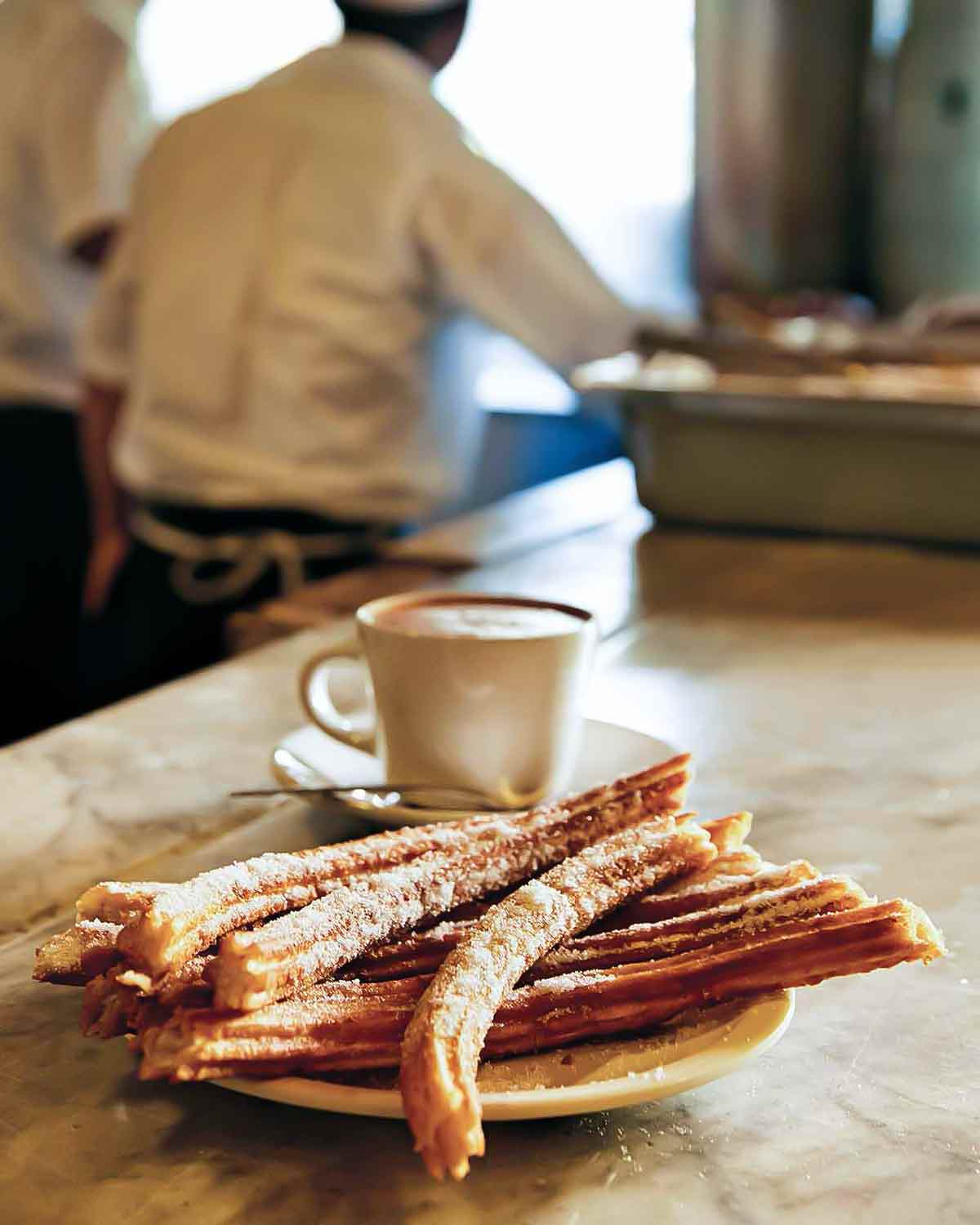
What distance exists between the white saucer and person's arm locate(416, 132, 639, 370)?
3.94ft

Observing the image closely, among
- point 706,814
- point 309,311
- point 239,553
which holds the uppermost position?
point 309,311

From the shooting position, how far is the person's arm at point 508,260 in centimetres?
193

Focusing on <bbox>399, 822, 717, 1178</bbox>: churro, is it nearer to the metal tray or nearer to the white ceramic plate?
the white ceramic plate

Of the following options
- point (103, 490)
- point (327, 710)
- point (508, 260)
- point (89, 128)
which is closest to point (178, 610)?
point (103, 490)

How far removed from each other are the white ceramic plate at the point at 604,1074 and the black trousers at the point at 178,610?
158 cm

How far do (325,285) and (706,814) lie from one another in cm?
134

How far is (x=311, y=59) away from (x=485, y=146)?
70.1 inches

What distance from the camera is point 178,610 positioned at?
2.10 metres

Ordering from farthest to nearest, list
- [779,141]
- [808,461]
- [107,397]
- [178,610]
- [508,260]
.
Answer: [779,141]
[107,397]
[178,610]
[508,260]
[808,461]

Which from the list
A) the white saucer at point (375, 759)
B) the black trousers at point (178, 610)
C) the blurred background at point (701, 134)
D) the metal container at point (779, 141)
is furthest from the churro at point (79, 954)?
the metal container at point (779, 141)

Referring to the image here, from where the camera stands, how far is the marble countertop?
0.45 m

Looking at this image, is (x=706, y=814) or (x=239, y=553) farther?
(x=239, y=553)

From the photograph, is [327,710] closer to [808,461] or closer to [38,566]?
[808,461]

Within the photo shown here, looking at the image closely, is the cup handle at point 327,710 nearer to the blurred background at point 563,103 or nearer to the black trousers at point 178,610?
the black trousers at point 178,610
